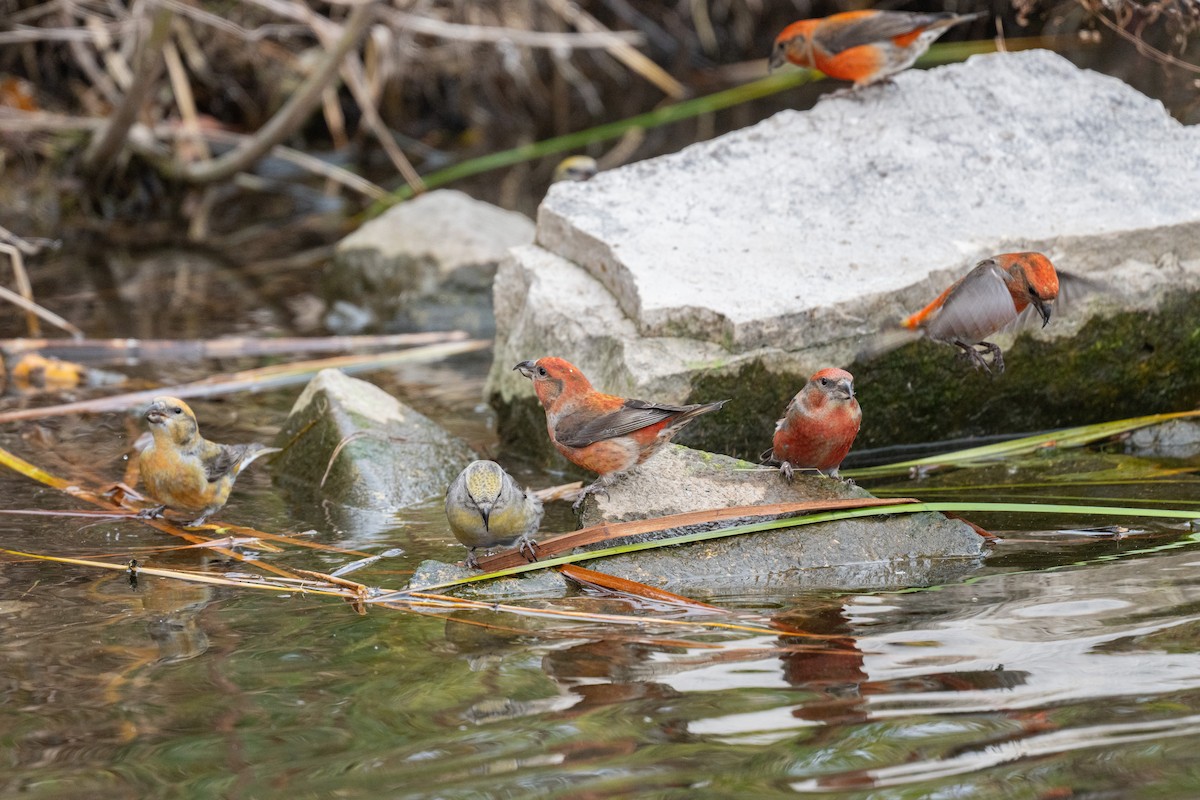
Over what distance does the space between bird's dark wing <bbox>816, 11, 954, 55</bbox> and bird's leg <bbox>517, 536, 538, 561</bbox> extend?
11.9 feet

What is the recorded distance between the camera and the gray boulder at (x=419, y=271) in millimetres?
9148

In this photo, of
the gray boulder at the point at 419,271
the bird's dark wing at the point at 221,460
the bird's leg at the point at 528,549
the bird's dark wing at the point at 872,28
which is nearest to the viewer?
the bird's leg at the point at 528,549

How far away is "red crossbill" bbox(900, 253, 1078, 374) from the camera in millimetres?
4641

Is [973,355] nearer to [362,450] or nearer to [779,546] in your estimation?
[779,546]

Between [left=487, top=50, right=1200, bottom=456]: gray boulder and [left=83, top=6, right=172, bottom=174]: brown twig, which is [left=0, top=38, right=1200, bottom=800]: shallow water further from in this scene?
[left=83, top=6, right=172, bottom=174]: brown twig

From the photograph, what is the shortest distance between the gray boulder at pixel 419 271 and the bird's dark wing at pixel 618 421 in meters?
4.16

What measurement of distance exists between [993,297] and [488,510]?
6.27ft

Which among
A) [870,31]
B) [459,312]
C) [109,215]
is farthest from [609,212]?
[109,215]

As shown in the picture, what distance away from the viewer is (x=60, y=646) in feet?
13.0

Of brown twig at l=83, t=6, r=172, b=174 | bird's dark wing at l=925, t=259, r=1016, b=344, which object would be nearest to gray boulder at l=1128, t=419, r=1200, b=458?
bird's dark wing at l=925, t=259, r=1016, b=344

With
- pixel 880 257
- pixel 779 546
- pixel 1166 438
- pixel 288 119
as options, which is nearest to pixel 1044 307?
pixel 880 257

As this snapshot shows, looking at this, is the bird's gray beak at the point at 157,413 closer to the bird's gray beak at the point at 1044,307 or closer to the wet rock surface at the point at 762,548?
the wet rock surface at the point at 762,548

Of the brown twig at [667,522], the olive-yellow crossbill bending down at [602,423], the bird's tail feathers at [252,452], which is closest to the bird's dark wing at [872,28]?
the olive-yellow crossbill bending down at [602,423]

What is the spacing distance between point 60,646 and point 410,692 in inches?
45.9
